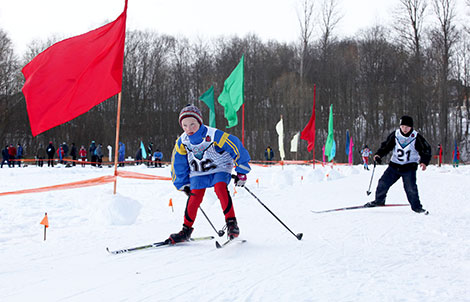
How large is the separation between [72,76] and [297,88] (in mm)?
36078

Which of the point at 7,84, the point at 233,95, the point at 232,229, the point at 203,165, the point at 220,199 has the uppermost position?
the point at 7,84

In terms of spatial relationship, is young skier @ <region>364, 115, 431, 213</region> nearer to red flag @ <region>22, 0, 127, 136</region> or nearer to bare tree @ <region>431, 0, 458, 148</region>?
red flag @ <region>22, 0, 127, 136</region>

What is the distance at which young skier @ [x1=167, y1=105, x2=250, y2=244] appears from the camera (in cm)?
421

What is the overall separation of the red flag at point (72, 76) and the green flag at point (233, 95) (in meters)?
6.89

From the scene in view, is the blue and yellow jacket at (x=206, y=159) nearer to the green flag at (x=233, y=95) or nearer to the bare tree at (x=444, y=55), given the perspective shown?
the green flag at (x=233, y=95)

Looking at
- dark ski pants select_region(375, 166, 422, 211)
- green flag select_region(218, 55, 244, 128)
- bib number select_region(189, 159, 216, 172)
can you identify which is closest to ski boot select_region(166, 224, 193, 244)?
bib number select_region(189, 159, 216, 172)

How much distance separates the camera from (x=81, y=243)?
14.4ft

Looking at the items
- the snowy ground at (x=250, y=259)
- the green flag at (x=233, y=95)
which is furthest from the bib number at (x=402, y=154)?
the green flag at (x=233, y=95)

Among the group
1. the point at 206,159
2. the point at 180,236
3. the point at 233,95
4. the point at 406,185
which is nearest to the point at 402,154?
the point at 406,185

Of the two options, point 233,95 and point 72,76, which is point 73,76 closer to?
point 72,76

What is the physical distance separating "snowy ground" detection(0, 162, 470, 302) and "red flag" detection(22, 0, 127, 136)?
1.64 m

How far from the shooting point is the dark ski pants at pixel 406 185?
648 cm

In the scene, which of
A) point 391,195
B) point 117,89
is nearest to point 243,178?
point 117,89

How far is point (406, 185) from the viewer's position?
6660mm
